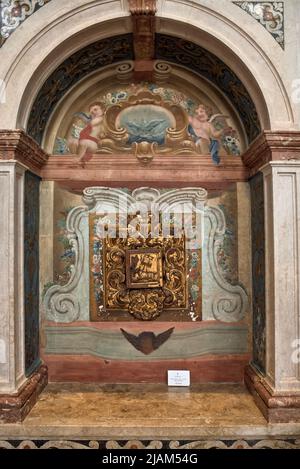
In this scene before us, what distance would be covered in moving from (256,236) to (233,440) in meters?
1.73

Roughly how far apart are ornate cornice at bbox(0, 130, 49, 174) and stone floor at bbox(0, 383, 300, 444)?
2.07m

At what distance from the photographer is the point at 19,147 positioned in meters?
3.38

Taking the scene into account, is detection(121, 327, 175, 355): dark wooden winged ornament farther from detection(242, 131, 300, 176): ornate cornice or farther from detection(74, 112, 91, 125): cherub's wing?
detection(74, 112, 91, 125): cherub's wing

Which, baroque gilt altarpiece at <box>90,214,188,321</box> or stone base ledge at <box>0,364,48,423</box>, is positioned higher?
baroque gilt altarpiece at <box>90,214,188,321</box>

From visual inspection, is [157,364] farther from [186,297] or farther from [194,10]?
[194,10]

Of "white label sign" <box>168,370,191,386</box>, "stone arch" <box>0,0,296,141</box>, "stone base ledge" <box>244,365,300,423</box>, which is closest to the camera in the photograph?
"stone base ledge" <box>244,365,300,423</box>

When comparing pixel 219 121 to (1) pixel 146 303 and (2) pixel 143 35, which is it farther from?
(1) pixel 146 303

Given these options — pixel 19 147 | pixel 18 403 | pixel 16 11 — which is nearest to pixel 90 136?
pixel 19 147

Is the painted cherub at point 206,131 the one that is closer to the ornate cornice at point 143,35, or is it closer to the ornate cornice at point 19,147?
the ornate cornice at point 143,35

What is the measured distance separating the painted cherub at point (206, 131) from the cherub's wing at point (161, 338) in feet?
5.63

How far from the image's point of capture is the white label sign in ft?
13.3

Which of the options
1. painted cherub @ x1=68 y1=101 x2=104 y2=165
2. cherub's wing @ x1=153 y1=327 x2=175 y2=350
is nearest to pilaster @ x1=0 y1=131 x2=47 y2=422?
painted cherub @ x1=68 y1=101 x2=104 y2=165

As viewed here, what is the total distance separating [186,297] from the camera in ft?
13.7

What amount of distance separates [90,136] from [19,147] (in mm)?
1007
